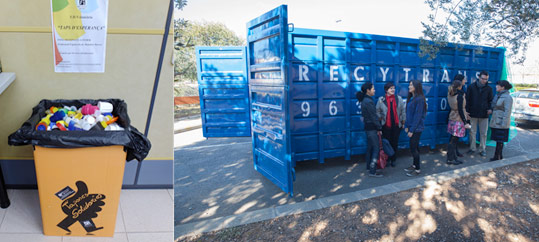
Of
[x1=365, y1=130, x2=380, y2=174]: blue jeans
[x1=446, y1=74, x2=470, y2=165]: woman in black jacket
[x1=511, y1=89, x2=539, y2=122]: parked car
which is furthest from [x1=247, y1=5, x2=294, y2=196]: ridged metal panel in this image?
[x1=511, y1=89, x2=539, y2=122]: parked car

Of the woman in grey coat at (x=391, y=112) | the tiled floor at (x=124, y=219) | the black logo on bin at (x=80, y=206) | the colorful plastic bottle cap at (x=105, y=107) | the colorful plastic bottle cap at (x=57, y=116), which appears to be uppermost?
the colorful plastic bottle cap at (x=105, y=107)

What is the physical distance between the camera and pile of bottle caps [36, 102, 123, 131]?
2209mm

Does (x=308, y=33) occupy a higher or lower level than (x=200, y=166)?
higher

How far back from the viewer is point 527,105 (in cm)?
729

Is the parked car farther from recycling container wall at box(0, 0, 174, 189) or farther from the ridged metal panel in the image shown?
recycling container wall at box(0, 0, 174, 189)

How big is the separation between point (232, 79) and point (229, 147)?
1.29m

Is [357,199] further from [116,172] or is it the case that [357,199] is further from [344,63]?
[116,172]

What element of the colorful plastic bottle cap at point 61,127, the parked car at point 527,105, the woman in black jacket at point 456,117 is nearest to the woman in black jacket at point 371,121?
the woman in black jacket at point 456,117

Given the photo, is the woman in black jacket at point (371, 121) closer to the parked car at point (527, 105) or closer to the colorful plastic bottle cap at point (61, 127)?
the colorful plastic bottle cap at point (61, 127)

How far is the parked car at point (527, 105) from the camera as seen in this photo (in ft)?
23.4

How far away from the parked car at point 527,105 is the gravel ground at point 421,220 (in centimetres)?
538

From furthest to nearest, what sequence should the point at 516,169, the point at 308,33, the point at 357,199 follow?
the point at 516,169 → the point at 308,33 → the point at 357,199

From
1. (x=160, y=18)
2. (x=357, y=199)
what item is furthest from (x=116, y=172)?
(x=357, y=199)

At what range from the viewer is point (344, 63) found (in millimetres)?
3883
